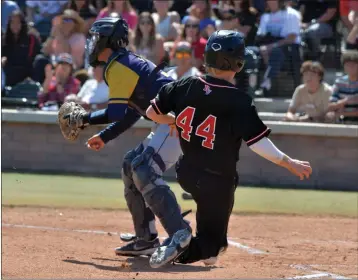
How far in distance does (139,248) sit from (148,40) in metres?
6.47

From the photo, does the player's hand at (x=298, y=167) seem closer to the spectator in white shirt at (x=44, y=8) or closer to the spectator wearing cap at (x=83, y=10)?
the spectator wearing cap at (x=83, y=10)

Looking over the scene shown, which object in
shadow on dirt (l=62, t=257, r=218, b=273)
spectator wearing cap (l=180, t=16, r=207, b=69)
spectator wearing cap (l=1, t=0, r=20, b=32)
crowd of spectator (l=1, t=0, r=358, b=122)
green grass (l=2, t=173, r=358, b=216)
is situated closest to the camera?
shadow on dirt (l=62, t=257, r=218, b=273)

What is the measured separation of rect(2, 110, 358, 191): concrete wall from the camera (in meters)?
11.3

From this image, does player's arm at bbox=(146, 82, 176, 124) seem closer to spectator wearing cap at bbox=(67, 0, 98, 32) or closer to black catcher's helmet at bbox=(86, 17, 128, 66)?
black catcher's helmet at bbox=(86, 17, 128, 66)

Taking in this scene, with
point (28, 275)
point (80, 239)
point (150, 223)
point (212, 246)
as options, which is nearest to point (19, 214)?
point (80, 239)

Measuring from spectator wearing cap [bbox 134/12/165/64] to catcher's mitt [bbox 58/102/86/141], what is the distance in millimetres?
6398

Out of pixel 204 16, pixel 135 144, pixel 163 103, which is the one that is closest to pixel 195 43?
pixel 204 16

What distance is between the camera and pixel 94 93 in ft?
40.1

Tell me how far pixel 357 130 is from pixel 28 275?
6.52m

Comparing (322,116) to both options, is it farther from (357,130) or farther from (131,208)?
(131,208)

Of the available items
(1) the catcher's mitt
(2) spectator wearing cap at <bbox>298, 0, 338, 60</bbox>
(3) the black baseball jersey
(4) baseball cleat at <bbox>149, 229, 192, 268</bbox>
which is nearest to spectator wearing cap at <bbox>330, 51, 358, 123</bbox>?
(2) spectator wearing cap at <bbox>298, 0, 338, 60</bbox>

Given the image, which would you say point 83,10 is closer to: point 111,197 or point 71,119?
point 111,197

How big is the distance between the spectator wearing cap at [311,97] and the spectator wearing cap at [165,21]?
8.95 feet

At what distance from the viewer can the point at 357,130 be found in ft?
36.4
